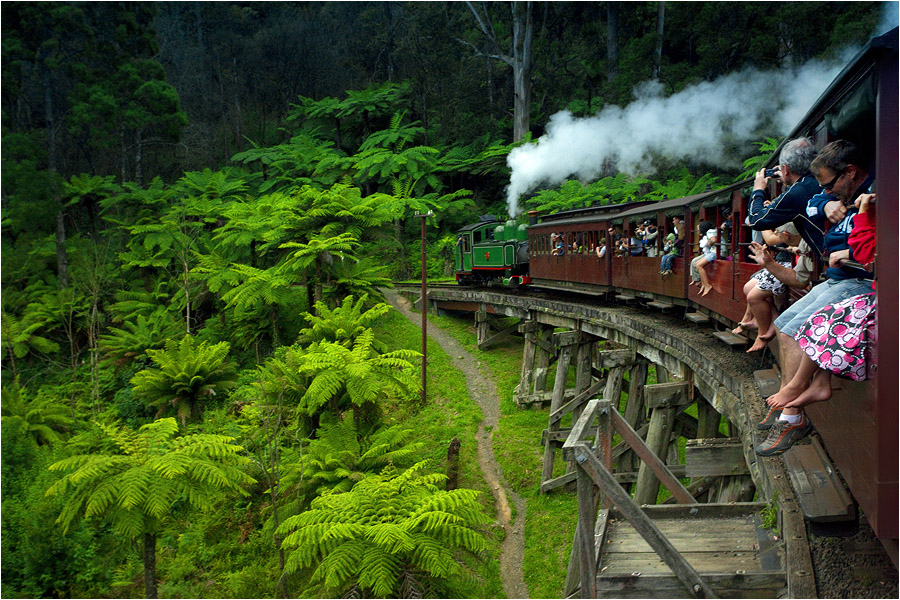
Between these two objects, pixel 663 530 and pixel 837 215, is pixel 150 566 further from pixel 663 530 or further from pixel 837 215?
pixel 837 215

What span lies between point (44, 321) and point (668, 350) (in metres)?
17.6

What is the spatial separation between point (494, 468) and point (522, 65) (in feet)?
72.6

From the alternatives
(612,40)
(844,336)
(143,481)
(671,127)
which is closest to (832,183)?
(844,336)

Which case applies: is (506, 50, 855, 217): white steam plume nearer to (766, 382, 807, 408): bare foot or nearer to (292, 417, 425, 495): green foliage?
(292, 417, 425, 495): green foliage

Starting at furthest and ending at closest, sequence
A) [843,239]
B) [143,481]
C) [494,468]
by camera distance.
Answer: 1. [494,468]
2. [143,481]
3. [843,239]

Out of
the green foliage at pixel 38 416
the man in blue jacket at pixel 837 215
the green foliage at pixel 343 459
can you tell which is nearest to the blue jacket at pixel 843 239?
the man in blue jacket at pixel 837 215

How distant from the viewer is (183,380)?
15.1m

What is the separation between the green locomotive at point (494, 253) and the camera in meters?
19.1

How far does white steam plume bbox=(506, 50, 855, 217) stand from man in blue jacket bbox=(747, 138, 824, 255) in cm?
2135

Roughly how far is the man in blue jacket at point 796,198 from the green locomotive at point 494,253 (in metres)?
15.2

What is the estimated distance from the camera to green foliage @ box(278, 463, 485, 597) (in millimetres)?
7859

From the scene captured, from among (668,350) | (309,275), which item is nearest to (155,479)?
(668,350)

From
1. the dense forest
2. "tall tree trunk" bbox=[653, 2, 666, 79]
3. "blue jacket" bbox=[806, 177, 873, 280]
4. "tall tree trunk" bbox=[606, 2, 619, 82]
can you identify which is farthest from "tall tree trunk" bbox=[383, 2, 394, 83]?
"blue jacket" bbox=[806, 177, 873, 280]

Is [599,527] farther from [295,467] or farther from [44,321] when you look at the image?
[44,321]
